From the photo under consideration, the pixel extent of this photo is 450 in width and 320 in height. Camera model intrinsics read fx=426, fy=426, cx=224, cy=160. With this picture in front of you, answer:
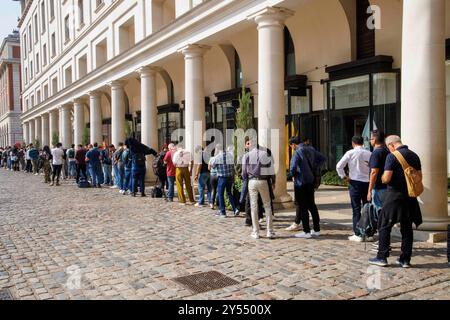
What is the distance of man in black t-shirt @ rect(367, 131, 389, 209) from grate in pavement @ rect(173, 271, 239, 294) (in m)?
2.70

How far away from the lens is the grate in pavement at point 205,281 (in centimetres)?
526

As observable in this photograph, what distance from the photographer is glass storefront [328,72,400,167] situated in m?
13.5

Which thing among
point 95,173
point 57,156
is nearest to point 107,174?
point 95,173

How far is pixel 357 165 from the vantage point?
762cm

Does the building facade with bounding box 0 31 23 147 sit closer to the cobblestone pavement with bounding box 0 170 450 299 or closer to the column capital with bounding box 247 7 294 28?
the cobblestone pavement with bounding box 0 170 450 299

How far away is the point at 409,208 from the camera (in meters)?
5.89

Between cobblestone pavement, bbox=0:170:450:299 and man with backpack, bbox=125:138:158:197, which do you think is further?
man with backpack, bbox=125:138:158:197

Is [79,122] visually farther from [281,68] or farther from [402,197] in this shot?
[402,197]

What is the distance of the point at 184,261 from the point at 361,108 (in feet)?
32.9

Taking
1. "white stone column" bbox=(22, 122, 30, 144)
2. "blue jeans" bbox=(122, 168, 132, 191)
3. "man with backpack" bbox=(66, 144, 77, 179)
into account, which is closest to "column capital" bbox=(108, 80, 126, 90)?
"man with backpack" bbox=(66, 144, 77, 179)

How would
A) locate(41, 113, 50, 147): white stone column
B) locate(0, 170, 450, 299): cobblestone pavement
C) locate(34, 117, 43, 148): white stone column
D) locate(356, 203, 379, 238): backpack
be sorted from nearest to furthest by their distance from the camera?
locate(0, 170, 450, 299): cobblestone pavement
locate(356, 203, 379, 238): backpack
locate(41, 113, 50, 147): white stone column
locate(34, 117, 43, 148): white stone column

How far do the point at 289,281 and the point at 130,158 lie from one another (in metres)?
10.9

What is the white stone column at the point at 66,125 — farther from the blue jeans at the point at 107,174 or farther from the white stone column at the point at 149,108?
the white stone column at the point at 149,108

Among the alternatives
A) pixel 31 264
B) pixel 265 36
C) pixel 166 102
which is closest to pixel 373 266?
pixel 31 264
